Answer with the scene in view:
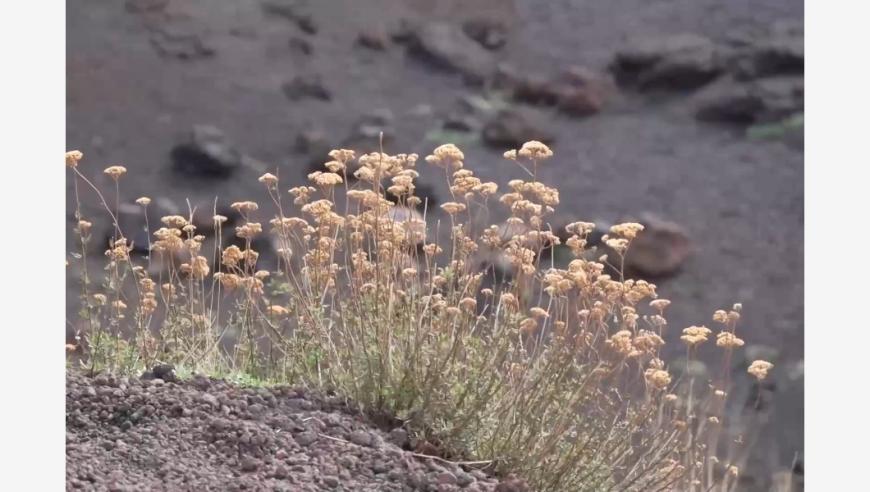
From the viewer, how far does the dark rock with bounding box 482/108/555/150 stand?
12.1 feet

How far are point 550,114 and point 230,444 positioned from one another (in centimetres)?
156

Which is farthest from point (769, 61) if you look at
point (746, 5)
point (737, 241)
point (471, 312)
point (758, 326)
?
point (471, 312)

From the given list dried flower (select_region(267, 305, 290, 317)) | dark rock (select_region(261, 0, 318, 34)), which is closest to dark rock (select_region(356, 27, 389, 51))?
dark rock (select_region(261, 0, 318, 34))

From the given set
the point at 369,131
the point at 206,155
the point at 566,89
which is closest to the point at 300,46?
the point at 369,131

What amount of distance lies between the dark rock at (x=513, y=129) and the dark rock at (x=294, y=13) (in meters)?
0.63

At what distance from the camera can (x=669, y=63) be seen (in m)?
3.64

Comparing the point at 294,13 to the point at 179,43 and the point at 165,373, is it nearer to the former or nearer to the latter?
the point at 179,43

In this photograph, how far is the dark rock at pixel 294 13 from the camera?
11.8 feet

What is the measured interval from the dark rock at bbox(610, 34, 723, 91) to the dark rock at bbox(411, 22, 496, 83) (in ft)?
1.34
